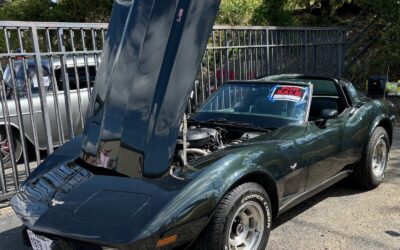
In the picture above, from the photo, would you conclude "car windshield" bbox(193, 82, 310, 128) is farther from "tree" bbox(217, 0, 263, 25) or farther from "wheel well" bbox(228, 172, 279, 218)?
"tree" bbox(217, 0, 263, 25)

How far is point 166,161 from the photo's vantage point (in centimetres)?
312

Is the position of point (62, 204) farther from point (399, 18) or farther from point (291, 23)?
point (291, 23)

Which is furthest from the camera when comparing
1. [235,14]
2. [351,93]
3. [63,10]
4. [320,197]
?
[235,14]

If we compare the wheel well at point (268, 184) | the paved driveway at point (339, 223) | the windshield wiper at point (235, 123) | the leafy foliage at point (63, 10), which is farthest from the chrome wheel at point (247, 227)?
the leafy foliage at point (63, 10)

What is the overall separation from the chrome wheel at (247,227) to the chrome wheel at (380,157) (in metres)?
2.35

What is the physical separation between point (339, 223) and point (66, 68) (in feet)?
12.9

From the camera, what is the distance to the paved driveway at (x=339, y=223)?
365 centimetres

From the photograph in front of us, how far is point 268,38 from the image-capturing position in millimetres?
8594

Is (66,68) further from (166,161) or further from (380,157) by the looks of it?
(380,157)

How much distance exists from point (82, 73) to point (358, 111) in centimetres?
452

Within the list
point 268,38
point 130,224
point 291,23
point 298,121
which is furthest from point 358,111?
point 291,23

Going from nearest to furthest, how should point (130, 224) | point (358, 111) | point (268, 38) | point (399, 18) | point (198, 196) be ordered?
point (130, 224), point (198, 196), point (358, 111), point (268, 38), point (399, 18)

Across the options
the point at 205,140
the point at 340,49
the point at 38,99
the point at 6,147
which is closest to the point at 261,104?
the point at 205,140

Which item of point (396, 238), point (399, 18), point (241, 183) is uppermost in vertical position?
point (399, 18)
